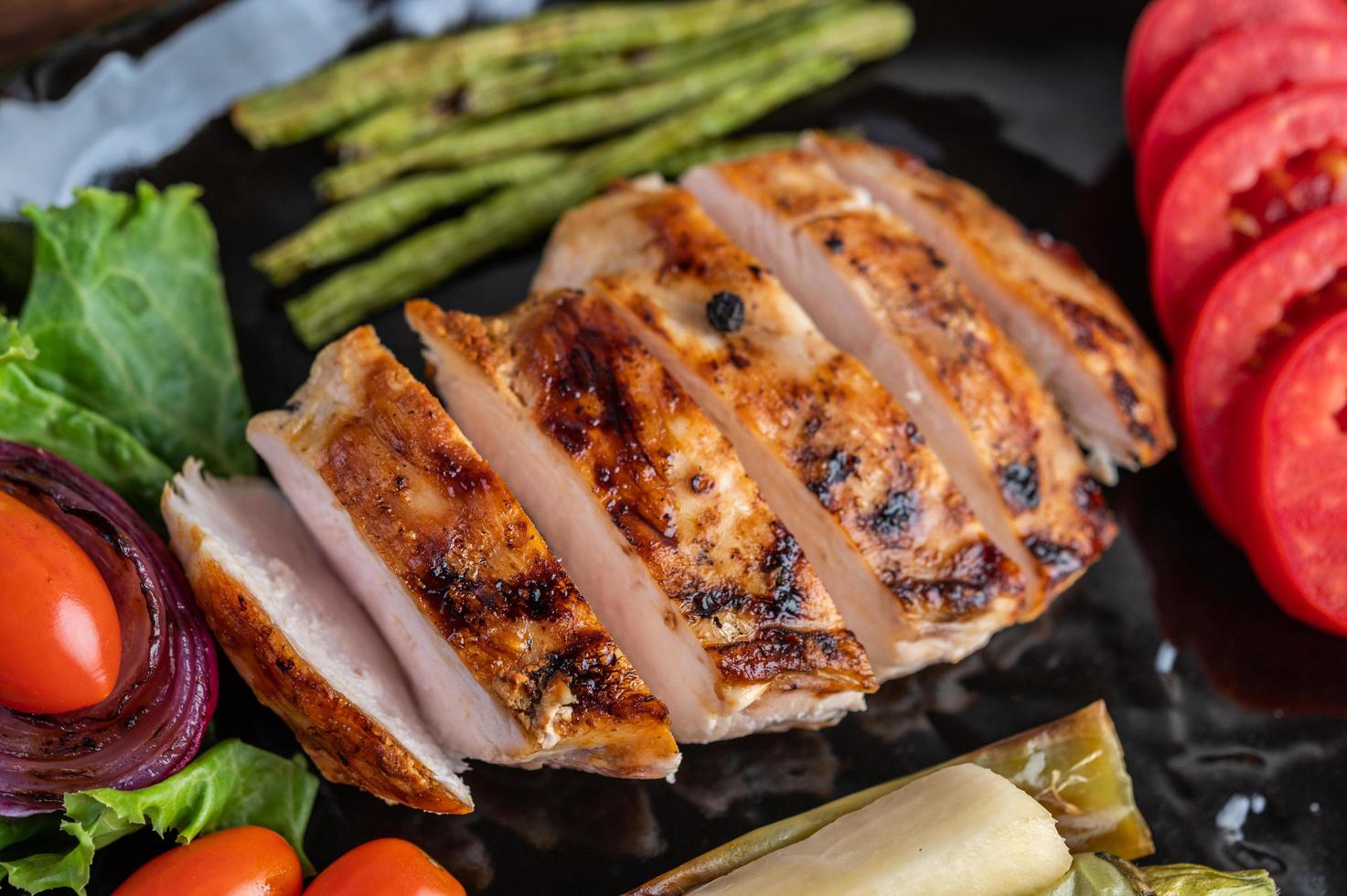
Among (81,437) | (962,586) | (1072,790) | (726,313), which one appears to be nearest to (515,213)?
(726,313)

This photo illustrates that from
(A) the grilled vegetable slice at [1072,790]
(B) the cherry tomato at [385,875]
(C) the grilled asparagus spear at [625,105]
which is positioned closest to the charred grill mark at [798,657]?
(A) the grilled vegetable slice at [1072,790]

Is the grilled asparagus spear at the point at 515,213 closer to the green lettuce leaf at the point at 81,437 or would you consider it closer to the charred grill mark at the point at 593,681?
the green lettuce leaf at the point at 81,437

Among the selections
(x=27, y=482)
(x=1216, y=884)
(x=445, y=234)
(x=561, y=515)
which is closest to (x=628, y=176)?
(x=445, y=234)

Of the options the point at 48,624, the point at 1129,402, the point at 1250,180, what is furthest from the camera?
the point at 1250,180

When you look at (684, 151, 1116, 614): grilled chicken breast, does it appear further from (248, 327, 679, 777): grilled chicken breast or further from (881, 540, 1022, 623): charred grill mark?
(248, 327, 679, 777): grilled chicken breast

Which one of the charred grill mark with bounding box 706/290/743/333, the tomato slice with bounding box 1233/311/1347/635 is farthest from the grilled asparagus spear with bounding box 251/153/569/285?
the tomato slice with bounding box 1233/311/1347/635

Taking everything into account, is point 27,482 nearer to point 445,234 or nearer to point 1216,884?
point 445,234

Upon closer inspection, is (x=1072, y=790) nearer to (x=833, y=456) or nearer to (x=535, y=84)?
(x=833, y=456)
